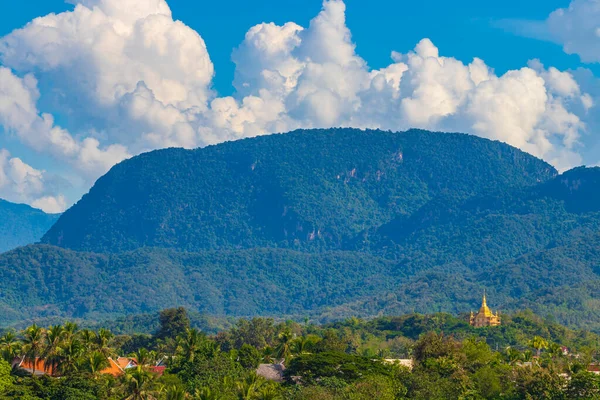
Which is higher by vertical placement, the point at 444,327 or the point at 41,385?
the point at 444,327

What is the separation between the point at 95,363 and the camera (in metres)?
Answer: 86.7

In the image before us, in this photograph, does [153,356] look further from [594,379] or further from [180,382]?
[594,379]

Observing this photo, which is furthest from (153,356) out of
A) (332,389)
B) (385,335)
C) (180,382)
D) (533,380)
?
(385,335)

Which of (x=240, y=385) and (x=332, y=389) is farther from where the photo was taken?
(x=332, y=389)

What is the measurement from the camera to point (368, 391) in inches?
3216

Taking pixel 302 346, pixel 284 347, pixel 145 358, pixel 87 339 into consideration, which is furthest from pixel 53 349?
pixel 284 347

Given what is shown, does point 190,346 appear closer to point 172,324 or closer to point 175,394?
point 175,394

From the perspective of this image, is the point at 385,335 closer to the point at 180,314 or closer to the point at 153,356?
the point at 180,314

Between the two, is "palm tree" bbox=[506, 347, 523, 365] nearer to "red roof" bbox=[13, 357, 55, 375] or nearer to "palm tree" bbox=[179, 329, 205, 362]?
"palm tree" bbox=[179, 329, 205, 362]

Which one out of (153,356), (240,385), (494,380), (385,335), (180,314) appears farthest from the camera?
(385,335)

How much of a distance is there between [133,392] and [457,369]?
85.9ft

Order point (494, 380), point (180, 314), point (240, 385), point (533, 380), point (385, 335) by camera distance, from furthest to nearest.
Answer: point (385, 335)
point (180, 314)
point (494, 380)
point (533, 380)
point (240, 385)

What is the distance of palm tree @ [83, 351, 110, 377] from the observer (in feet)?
283


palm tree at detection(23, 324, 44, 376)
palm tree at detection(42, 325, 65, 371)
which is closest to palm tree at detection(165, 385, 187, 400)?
palm tree at detection(42, 325, 65, 371)
